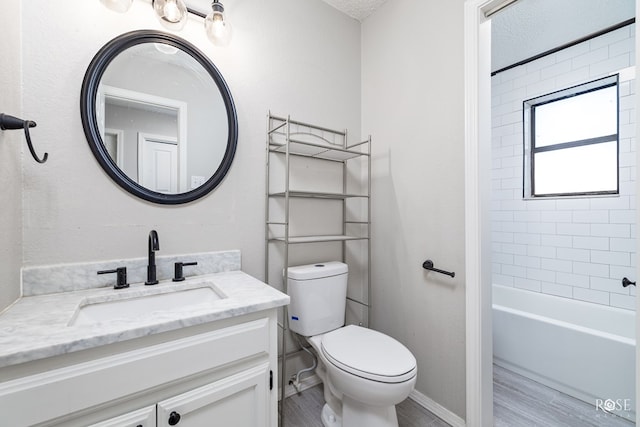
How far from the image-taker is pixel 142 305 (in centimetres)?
107

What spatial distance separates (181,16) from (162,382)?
1441 millimetres

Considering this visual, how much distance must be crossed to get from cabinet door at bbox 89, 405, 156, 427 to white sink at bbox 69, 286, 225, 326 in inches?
9.9

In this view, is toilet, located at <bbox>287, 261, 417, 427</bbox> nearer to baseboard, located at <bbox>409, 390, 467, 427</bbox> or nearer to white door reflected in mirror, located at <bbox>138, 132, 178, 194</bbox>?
baseboard, located at <bbox>409, 390, 467, 427</bbox>

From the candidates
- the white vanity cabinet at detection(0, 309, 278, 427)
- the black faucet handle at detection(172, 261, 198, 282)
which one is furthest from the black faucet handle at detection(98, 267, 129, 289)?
the white vanity cabinet at detection(0, 309, 278, 427)

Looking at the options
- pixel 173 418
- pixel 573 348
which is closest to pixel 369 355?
pixel 173 418

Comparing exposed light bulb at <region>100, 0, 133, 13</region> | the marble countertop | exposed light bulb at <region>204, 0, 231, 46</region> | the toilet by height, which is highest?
exposed light bulb at <region>204, 0, 231, 46</region>

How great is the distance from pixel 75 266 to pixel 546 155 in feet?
11.2

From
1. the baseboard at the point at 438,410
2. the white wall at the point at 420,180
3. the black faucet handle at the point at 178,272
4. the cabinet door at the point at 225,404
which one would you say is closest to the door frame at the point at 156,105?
the black faucet handle at the point at 178,272

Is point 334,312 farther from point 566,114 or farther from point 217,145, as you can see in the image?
point 566,114

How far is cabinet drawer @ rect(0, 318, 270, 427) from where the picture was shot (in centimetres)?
61

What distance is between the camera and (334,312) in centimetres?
158

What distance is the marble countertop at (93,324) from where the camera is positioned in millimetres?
629

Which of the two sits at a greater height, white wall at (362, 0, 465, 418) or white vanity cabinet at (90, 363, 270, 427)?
white wall at (362, 0, 465, 418)

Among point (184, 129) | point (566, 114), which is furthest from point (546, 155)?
point (184, 129)
